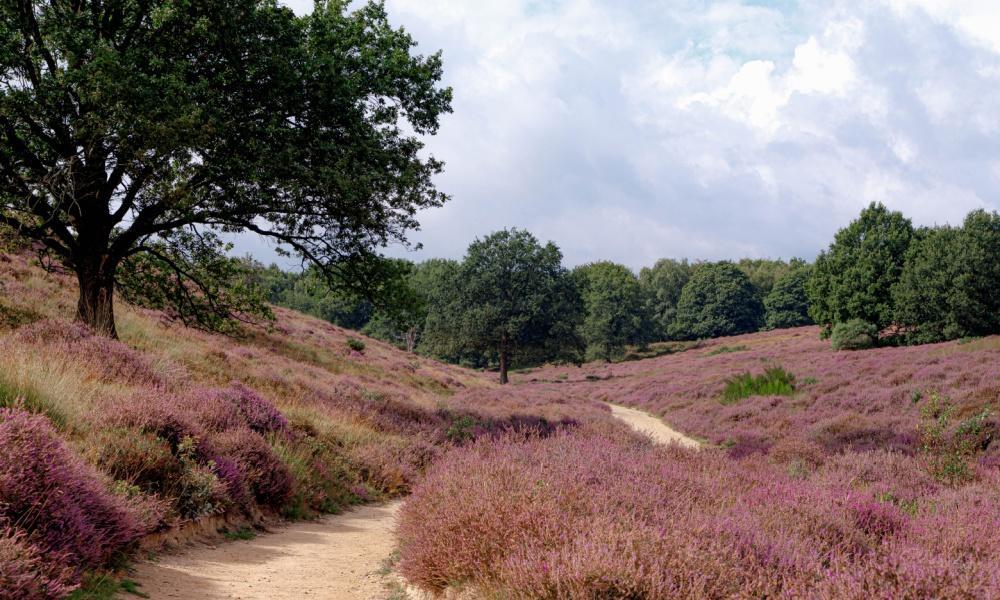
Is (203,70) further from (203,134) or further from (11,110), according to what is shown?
(11,110)

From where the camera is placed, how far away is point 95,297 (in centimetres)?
1227

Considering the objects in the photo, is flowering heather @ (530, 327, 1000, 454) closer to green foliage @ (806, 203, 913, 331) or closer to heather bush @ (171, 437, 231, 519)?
heather bush @ (171, 437, 231, 519)

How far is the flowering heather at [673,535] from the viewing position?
3.19 meters

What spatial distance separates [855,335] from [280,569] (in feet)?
152

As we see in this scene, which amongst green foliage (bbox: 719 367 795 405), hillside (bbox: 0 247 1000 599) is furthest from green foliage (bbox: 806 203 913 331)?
hillside (bbox: 0 247 1000 599)

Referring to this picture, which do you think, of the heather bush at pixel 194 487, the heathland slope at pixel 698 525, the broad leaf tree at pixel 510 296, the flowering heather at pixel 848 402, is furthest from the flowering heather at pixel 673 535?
the broad leaf tree at pixel 510 296

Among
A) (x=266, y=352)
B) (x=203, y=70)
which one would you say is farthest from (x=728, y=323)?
(x=203, y=70)

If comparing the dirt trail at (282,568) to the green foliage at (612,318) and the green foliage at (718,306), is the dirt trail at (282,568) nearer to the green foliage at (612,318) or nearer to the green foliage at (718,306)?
the green foliage at (612,318)

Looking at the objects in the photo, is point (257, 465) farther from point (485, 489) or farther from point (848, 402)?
point (848, 402)

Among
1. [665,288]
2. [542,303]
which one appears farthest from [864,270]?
[665,288]

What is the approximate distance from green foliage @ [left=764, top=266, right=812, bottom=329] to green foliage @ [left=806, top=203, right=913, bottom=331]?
4133 centimetres

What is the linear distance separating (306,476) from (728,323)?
310ft

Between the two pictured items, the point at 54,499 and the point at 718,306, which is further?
the point at 718,306

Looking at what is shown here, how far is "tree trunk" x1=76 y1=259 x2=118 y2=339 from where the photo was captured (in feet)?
39.8
